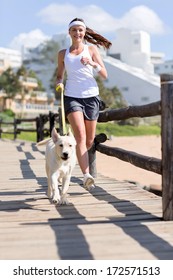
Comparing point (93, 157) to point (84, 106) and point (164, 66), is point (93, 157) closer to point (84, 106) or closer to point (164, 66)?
point (84, 106)

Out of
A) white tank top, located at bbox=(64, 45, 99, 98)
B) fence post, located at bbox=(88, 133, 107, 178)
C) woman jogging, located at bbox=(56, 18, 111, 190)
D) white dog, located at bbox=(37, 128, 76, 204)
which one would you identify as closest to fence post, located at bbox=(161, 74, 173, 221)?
white dog, located at bbox=(37, 128, 76, 204)

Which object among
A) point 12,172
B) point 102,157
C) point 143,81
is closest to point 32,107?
point 143,81

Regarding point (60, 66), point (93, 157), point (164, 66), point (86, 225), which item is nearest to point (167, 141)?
point (86, 225)

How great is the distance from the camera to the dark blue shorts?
A: 4.67m

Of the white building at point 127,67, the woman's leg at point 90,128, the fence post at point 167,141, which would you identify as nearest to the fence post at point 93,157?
the woman's leg at point 90,128

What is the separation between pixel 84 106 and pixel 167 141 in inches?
55.3

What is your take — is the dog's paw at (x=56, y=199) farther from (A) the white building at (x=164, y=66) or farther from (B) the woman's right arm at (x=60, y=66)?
(A) the white building at (x=164, y=66)

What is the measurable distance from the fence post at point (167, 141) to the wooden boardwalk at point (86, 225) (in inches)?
5.4

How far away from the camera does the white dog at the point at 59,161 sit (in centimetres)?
418

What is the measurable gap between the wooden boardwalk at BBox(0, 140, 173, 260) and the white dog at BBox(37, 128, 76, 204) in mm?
131

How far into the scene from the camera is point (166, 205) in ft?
11.6

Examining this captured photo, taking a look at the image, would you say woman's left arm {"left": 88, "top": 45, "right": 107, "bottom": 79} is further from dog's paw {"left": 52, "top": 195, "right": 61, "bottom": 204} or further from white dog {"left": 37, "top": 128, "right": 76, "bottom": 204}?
dog's paw {"left": 52, "top": 195, "right": 61, "bottom": 204}

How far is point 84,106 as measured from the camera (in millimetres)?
4746
